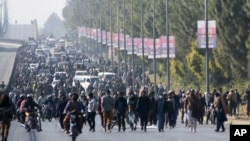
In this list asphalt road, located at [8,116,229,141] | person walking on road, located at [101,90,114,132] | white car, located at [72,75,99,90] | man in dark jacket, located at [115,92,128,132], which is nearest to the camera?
asphalt road, located at [8,116,229,141]

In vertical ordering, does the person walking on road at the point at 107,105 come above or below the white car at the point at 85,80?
above

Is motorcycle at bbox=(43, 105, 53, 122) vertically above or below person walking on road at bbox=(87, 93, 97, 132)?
below

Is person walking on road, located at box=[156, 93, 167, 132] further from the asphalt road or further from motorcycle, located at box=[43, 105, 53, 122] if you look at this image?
motorcycle, located at box=[43, 105, 53, 122]

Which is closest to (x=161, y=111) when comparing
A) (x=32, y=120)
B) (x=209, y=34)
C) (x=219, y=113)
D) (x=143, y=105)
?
(x=143, y=105)

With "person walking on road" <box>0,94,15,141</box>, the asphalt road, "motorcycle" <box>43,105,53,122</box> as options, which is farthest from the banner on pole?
"person walking on road" <box>0,94,15,141</box>

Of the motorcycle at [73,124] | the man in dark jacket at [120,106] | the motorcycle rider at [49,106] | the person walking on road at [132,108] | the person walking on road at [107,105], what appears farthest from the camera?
the motorcycle rider at [49,106]

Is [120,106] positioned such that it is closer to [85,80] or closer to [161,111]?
[161,111]

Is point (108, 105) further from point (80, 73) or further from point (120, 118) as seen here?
point (80, 73)

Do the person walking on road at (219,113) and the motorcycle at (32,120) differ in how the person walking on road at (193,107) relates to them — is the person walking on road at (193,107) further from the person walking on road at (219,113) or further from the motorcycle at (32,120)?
the motorcycle at (32,120)

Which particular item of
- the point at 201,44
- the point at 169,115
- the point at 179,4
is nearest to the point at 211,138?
the point at 169,115

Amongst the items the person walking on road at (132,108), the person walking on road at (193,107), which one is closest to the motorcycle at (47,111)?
the person walking on road at (132,108)

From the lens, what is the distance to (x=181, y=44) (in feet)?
271

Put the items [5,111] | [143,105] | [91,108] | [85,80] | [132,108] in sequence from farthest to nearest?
[85,80], [132,108], [91,108], [143,105], [5,111]

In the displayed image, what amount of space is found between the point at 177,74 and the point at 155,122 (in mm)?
39401
